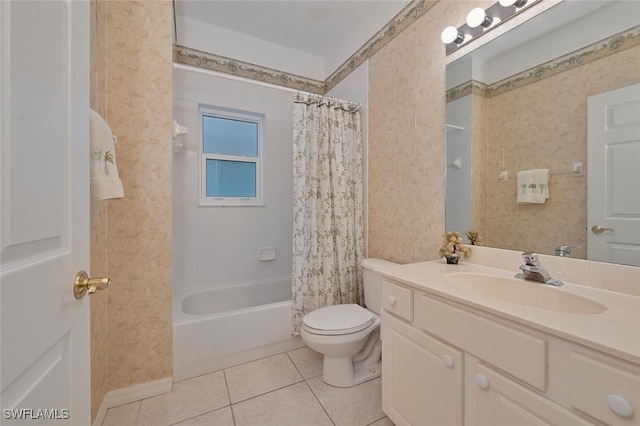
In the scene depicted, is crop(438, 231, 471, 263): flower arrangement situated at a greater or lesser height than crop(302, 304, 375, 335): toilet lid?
greater

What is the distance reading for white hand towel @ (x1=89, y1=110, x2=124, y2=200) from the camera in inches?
40.8

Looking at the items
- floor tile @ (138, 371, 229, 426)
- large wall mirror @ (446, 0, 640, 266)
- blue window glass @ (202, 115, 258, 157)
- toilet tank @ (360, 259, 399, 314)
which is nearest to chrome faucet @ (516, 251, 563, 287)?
large wall mirror @ (446, 0, 640, 266)

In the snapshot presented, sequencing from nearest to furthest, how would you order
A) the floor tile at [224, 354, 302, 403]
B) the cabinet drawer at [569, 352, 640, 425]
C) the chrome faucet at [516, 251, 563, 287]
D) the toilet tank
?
the cabinet drawer at [569, 352, 640, 425]
the chrome faucet at [516, 251, 563, 287]
the floor tile at [224, 354, 302, 403]
the toilet tank

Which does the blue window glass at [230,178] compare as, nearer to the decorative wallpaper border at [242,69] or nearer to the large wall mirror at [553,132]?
the decorative wallpaper border at [242,69]

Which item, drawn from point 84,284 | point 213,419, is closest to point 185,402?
point 213,419

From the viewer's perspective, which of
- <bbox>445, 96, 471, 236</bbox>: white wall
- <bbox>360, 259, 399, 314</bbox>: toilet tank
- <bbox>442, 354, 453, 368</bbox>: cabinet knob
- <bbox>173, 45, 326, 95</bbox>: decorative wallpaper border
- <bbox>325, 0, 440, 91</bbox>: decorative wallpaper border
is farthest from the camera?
<bbox>173, 45, 326, 95</bbox>: decorative wallpaper border

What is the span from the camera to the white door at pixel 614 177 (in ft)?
3.05

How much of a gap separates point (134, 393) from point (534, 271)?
2.16 meters

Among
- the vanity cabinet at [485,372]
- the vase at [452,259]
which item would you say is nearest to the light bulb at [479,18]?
the vase at [452,259]

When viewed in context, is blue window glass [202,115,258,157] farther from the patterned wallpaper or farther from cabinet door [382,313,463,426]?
cabinet door [382,313,463,426]

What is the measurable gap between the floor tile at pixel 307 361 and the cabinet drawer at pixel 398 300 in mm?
864

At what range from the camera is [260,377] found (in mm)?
1709

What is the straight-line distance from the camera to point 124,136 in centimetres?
145

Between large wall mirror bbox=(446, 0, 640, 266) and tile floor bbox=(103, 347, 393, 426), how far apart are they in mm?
1172
